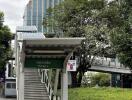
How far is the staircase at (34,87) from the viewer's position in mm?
31247

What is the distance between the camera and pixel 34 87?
32.4 meters

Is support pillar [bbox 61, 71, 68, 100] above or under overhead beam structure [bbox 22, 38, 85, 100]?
under

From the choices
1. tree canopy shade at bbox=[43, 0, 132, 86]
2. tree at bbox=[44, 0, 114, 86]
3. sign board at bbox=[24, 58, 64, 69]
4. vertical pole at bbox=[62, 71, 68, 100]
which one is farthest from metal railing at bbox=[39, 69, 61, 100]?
tree at bbox=[44, 0, 114, 86]

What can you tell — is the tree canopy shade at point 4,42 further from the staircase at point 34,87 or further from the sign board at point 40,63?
the sign board at point 40,63

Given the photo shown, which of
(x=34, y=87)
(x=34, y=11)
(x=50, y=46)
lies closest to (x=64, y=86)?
(x=50, y=46)

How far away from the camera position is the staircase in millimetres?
31247

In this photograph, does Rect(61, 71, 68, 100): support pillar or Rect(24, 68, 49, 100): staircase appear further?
Rect(24, 68, 49, 100): staircase

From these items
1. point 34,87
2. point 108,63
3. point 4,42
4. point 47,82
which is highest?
point 4,42

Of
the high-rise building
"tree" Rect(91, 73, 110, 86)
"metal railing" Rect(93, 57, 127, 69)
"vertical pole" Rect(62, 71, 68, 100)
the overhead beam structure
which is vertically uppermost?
the high-rise building

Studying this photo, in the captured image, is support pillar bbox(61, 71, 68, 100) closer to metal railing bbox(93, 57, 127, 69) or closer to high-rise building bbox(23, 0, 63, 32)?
metal railing bbox(93, 57, 127, 69)

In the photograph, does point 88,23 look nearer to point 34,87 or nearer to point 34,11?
point 34,87

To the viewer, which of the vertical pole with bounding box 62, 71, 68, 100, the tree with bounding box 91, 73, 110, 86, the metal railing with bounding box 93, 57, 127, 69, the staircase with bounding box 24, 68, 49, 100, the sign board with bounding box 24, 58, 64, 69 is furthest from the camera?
the tree with bounding box 91, 73, 110, 86

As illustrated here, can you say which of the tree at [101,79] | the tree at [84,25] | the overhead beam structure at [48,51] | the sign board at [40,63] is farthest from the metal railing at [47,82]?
the tree at [101,79]

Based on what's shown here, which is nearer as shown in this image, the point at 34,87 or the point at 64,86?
the point at 64,86
